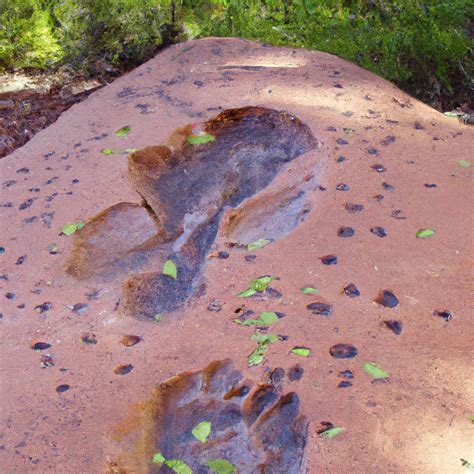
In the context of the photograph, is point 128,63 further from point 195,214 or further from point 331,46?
point 195,214

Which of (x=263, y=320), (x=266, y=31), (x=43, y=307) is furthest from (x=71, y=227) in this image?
(x=266, y=31)

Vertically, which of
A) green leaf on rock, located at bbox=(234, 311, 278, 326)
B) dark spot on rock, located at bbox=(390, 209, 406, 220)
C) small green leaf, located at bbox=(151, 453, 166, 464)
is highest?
dark spot on rock, located at bbox=(390, 209, 406, 220)

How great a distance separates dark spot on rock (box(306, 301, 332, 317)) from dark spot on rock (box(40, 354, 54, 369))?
1.20m

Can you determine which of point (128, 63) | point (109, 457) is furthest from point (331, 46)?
point (109, 457)

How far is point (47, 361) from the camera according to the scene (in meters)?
2.95

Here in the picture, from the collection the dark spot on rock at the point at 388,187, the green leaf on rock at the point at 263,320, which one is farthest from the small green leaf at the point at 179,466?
the dark spot on rock at the point at 388,187

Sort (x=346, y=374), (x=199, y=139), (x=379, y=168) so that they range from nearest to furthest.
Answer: (x=346, y=374) → (x=379, y=168) → (x=199, y=139)

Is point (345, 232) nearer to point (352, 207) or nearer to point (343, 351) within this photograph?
point (352, 207)

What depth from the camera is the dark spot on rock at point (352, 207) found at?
3521 mm

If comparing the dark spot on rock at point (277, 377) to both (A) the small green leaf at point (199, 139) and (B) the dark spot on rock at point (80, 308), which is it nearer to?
(B) the dark spot on rock at point (80, 308)

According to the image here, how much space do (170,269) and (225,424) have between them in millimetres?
959

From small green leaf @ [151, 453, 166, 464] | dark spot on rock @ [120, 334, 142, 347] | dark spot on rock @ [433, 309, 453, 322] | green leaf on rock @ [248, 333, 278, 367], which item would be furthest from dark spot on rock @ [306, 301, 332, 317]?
small green leaf @ [151, 453, 166, 464]

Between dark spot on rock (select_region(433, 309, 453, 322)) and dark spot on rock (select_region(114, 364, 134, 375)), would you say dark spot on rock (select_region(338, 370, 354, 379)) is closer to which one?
dark spot on rock (select_region(433, 309, 453, 322))

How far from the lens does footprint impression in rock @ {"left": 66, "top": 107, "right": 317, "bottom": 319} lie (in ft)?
11.0
